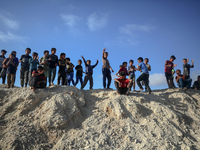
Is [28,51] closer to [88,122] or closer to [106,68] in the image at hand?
[106,68]

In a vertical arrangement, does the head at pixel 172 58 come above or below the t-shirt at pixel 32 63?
above

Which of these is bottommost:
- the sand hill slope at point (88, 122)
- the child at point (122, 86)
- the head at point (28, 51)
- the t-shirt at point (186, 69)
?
the sand hill slope at point (88, 122)

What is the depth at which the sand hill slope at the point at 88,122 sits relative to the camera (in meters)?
4.32

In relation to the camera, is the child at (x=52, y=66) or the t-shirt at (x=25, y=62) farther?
the t-shirt at (x=25, y=62)

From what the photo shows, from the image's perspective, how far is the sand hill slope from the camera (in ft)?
14.2

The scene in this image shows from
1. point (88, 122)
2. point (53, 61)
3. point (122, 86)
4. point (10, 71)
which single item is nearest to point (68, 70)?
point (53, 61)

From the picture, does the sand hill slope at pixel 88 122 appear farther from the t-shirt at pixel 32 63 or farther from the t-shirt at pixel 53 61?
the t-shirt at pixel 32 63

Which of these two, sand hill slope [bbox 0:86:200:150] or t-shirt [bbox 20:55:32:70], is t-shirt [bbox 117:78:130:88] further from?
t-shirt [bbox 20:55:32:70]

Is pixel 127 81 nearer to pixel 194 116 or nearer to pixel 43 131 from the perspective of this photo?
pixel 194 116

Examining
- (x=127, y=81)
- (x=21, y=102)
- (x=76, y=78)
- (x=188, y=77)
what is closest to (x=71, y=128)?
(x=21, y=102)

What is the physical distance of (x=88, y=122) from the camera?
16.7ft

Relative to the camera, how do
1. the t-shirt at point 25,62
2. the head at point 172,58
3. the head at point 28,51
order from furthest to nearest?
1. the head at point 172,58
2. the head at point 28,51
3. the t-shirt at point 25,62

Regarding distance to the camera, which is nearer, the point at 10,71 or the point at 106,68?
the point at 10,71

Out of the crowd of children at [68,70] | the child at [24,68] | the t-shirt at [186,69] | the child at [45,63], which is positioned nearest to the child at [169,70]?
the crowd of children at [68,70]
